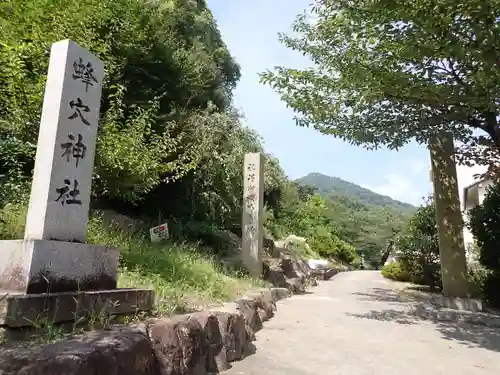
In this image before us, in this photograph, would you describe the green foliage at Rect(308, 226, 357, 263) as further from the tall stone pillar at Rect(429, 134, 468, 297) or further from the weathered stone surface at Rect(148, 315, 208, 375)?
the weathered stone surface at Rect(148, 315, 208, 375)

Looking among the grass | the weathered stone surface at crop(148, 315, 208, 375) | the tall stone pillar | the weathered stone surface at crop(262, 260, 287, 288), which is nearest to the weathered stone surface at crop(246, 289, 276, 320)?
the grass

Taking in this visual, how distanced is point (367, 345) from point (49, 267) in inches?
184

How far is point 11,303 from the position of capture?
297 centimetres

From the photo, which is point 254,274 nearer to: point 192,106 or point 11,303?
point 192,106

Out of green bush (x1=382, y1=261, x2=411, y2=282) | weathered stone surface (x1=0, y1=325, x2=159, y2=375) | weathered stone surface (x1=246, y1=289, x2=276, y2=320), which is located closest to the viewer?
weathered stone surface (x1=0, y1=325, x2=159, y2=375)

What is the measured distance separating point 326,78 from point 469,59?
9.54ft

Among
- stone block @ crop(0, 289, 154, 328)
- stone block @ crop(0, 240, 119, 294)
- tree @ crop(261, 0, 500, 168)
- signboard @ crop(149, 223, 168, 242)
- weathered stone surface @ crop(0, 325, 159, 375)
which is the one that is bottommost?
weathered stone surface @ crop(0, 325, 159, 375)

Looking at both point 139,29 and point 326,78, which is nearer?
point 326,78

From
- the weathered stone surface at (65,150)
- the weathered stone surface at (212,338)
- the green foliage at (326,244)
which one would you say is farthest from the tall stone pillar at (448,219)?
the green foliage at (326,244)

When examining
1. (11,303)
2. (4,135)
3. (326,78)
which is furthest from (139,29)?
(11,303)

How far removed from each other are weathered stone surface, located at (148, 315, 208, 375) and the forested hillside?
1332 millimetres

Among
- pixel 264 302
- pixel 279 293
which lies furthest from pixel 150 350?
pixel 279 293

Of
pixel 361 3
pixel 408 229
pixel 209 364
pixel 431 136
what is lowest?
pixel 209 364

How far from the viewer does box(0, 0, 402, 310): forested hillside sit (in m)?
6.52
